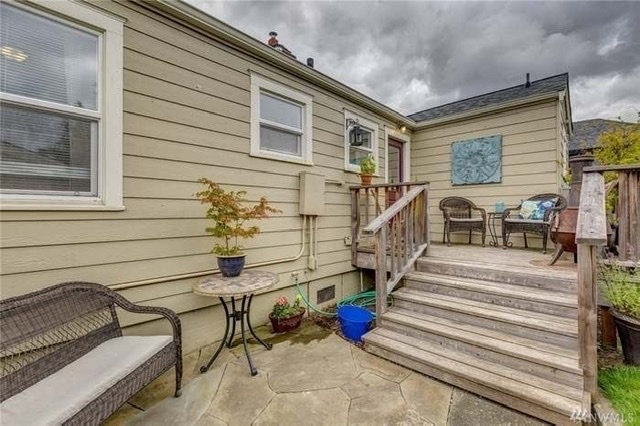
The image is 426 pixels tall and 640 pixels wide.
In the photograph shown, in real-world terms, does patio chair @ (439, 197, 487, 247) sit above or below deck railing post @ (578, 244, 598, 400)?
above

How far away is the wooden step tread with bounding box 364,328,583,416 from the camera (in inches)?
69.1

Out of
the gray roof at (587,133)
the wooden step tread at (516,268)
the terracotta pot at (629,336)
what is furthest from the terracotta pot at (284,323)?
the gray roof at (587,133)

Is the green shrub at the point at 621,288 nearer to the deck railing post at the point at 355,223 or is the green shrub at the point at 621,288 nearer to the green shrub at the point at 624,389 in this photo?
the green shrub at the point at 624,389

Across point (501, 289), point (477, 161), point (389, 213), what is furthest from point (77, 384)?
point (477, 161)

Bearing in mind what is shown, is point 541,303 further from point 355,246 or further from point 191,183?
point 191,183

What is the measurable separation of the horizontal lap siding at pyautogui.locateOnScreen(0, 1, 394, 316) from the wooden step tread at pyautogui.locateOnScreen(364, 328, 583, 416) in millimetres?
1601

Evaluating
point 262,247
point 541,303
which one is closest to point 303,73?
point 262,247

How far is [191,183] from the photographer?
2721 millimetres

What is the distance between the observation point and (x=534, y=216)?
4418mm

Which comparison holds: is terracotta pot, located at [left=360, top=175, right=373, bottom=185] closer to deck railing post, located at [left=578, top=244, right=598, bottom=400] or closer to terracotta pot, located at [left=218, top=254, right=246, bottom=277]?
terracotta pot, located at [left=218, top=254, right=246, bottom=277]

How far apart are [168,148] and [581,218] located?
344 centimetres

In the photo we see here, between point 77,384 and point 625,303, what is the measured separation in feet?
12.5

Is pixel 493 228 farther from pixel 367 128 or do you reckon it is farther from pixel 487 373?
pixel 487 373
